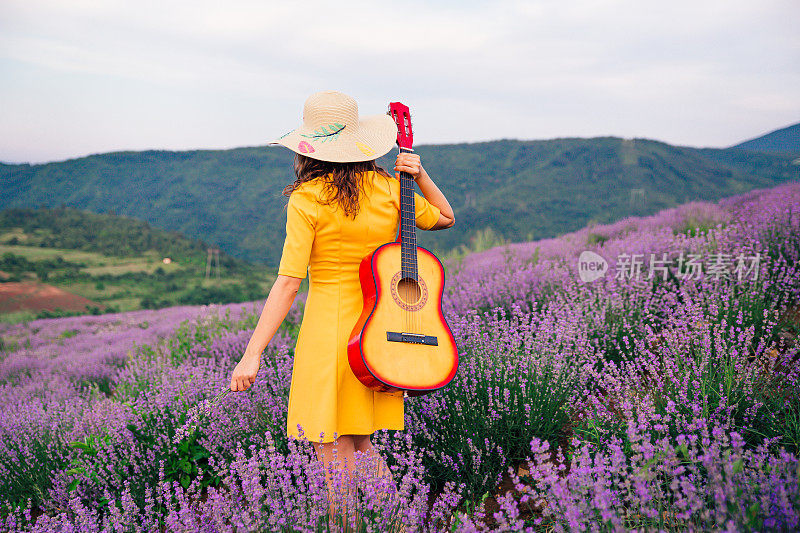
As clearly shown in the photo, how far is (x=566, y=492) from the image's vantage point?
55.4 inches

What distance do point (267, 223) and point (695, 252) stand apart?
30.5 metres

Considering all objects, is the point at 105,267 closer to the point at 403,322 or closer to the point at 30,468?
the point at 30,468

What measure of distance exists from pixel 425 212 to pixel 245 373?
1.04 m

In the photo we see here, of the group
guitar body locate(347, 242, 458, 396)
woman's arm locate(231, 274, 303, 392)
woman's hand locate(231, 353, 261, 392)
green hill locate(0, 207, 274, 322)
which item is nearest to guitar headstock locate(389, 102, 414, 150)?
guitar body locate(347, 242, 458, 396)

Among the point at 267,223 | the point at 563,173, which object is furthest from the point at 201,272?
the point at 563,173

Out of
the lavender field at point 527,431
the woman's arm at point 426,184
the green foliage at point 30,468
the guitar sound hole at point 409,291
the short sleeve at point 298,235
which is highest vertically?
the woman's arm at point 426,184

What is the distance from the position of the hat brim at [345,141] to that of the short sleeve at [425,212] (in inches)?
11.2

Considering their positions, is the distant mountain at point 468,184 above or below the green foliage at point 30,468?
above

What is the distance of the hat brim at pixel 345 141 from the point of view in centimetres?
194

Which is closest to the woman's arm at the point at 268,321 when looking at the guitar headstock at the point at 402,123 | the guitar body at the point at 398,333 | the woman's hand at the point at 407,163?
the guitar body at the point at 398,333

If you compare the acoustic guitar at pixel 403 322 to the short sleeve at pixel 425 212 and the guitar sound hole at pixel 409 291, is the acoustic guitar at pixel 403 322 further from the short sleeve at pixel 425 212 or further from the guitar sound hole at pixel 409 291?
the short sleeve at pixel 425 212

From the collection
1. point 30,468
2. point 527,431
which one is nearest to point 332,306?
point 527,431

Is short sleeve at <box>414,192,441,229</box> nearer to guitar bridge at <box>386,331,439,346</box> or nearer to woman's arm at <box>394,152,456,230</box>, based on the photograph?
woman's arm at <box>394,152,456,230</box>

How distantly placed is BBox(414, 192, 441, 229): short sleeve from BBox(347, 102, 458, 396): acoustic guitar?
0.33 feet
